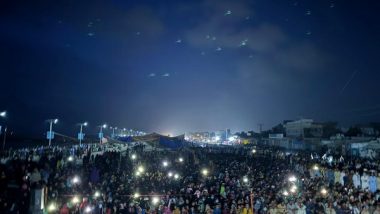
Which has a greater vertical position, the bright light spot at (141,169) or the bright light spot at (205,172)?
the bright light spot at (141,169)

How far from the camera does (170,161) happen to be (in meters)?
30.2

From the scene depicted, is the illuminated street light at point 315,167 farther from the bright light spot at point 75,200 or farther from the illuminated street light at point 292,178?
the bright light spot at point 75,200

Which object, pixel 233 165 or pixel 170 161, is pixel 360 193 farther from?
pixel 170 161

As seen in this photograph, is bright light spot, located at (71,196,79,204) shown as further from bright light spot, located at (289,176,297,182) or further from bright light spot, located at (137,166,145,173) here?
bright light spot, located at (289,176,297,182)

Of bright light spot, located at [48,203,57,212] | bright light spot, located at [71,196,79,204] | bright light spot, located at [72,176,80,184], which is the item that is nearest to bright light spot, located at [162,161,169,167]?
bright light spot, located at [72,176,80,184]

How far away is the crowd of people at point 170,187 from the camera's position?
50.1 ft

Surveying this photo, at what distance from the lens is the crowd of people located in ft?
50.1

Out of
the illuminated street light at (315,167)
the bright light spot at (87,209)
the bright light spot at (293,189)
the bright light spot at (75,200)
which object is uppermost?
the illuminated street light at (315,167)

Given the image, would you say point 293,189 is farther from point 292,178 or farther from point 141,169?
point 141,169

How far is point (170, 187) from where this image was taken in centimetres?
2209

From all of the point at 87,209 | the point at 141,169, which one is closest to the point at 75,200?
the point at 87,209

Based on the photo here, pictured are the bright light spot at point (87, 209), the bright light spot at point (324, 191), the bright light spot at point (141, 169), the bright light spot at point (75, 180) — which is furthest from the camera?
the bright light spot at point (141, 169)

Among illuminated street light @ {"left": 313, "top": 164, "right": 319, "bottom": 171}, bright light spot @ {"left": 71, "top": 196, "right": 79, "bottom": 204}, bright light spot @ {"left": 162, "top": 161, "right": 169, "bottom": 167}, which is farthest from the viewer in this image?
bright light spot @ {"left": 162, "top": 161, "right": 169, "bottom": 167}

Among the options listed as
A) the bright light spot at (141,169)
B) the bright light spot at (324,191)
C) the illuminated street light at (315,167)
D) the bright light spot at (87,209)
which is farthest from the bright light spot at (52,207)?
the illuminated street light at (315,167)
